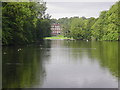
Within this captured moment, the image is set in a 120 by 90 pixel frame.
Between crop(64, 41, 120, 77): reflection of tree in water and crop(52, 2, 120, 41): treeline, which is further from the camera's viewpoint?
crop(52, 2, 120, 41): treeline

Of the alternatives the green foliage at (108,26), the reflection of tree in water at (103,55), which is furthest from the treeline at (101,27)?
the reflection of tree in water at (103,55)

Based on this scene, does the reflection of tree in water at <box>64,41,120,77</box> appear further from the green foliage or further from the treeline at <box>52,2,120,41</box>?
the treeline at <box>52,2,120,41</box>

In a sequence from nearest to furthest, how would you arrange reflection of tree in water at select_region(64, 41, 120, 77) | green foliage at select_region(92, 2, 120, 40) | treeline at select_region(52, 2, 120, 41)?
reflection of tree in water at select_region(64, 41, 120, 77) < green foliage at select_region(92, 2, 120, 40) < treeline at select_region(52, 2, 120, 41)

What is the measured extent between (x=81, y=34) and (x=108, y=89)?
90.3 metres

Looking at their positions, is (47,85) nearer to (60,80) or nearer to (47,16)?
(60,80)

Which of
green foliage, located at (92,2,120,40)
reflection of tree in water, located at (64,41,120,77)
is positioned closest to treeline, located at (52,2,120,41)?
green foliage, located at (92,2,120,40)

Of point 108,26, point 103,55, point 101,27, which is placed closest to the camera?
point 103,55

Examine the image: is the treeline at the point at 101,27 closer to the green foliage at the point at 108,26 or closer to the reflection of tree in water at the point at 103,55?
the green foliage at the point at 108,26

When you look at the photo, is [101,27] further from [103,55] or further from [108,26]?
[103,55]

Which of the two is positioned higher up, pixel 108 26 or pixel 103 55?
pixel 108 26

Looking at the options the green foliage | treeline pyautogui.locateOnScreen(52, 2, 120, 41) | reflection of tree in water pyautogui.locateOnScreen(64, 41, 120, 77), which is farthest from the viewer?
treeline pyautogui.locateOnScreen(52, 2, 120, 41)

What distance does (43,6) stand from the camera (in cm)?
6738

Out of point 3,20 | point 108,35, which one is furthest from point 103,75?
point 108,35

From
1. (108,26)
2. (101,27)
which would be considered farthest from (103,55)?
(101,27)
